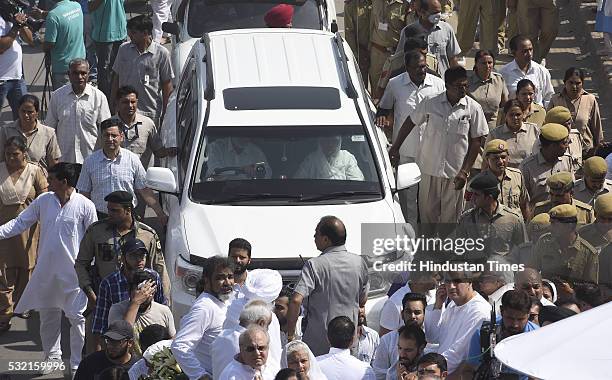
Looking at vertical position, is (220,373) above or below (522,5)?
above

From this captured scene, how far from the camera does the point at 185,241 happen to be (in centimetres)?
1291

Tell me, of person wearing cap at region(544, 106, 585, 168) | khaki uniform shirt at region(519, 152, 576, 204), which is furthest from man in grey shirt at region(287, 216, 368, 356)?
person wearing cap at region(544, 106, 585, 168)

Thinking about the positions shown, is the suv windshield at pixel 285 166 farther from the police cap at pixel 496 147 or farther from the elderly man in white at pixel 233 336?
the elderly man in white at pixel 233 336

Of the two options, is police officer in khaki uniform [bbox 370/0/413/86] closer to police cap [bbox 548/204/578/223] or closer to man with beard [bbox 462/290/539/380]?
police cap [bbox 548/204/578/223]

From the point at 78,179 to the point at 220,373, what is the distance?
4200 mm

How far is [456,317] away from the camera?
1124cm

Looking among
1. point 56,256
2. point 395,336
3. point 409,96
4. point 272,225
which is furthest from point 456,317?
point 409,96

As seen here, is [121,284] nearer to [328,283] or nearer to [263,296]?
[263,296]

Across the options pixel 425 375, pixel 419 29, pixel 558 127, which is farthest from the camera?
pixel 419 29

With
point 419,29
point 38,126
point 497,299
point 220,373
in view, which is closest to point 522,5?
point 419,29

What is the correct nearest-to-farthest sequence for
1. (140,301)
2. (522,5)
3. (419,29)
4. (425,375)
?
1. (425,375)
2. (140,301)
3. (419,29)
4. (522,5)

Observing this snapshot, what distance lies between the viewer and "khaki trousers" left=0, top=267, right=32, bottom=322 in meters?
14.2

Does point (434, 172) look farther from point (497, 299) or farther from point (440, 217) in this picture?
point (497, 299)

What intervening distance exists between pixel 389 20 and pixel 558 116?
412cm
